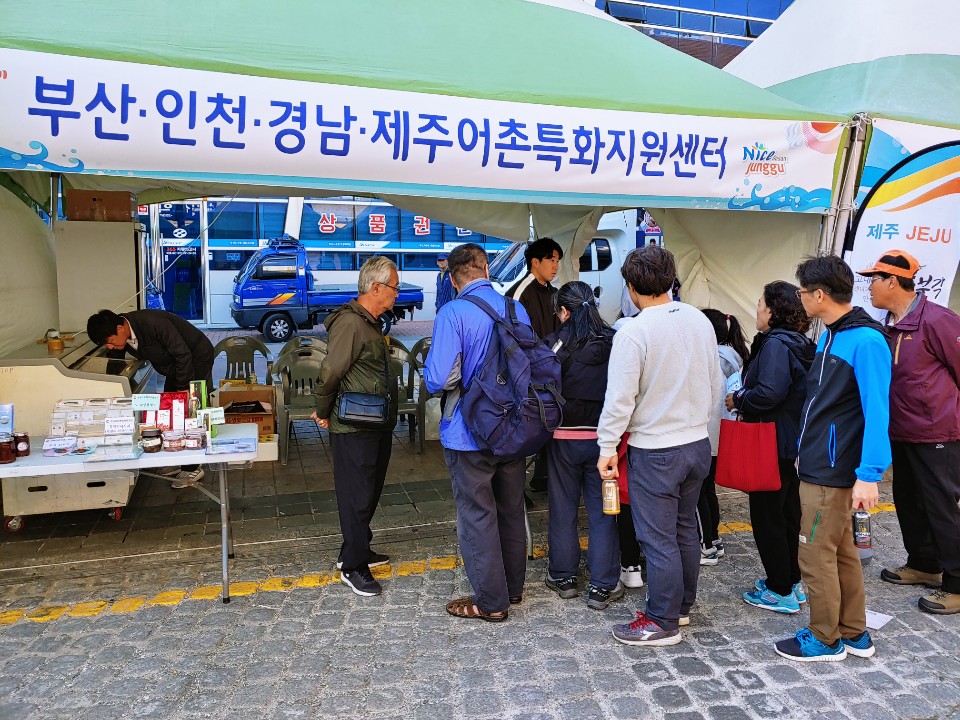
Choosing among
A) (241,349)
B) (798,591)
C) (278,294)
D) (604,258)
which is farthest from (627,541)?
(278,294)

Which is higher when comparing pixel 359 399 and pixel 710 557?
pixel 359 399

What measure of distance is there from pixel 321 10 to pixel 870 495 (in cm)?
366

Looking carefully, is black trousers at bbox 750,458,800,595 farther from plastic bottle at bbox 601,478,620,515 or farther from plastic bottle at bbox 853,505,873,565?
plastic bottle at bbox 601,478,620,515

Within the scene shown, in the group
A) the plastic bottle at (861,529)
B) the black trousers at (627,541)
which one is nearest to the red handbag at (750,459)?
the plastic bottle at (861,529)

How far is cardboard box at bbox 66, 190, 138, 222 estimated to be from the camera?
6309mm

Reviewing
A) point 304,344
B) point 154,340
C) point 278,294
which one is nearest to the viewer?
point 154,340

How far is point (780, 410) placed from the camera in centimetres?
345

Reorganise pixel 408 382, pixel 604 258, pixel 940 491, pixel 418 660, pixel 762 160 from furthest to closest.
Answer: pixel 604 258 → pixel 408 382 → pixel 762 160 → pixel 940 491 → pixel 418 660

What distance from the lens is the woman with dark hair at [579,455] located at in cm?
347

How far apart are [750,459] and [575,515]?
2.92ft

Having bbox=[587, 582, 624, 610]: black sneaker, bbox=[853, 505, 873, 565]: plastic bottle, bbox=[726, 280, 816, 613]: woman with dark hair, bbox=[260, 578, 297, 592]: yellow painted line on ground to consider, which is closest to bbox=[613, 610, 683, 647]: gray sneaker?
bbox=[587, 582, 624, 610]: black sneaker

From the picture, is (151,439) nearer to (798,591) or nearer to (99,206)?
(798,591)

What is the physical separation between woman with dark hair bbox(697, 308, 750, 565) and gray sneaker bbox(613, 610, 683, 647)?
728mm

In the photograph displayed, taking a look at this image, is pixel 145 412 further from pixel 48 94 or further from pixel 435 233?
pixel 435 233
